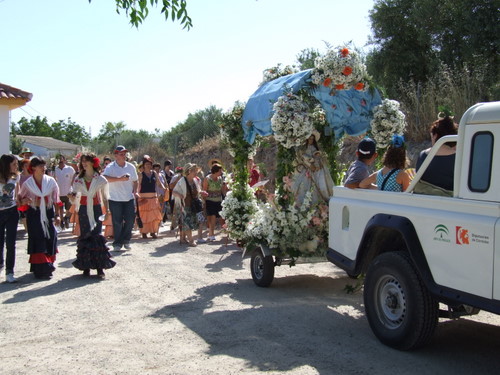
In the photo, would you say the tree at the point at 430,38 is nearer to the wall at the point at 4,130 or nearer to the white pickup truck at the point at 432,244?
the white pickup truck at the point at 432,244

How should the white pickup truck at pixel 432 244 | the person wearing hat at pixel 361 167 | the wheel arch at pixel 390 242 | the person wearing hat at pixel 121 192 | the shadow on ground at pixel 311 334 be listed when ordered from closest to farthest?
the white pickup truck at pixel 432 244
the wheel arch at pixel 390 242
the shadow on ground at pixel 311 334
the person wearing hat at pixel 361 167
the person wearing hat at pixel 121 192

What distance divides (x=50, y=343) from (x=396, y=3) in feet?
51.4

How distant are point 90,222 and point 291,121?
12.1ft

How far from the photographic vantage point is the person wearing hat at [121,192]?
1160cm

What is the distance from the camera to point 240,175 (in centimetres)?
1062

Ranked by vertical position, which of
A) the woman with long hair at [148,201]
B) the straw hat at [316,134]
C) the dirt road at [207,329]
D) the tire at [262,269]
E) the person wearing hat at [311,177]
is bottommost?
the dirt road at [207,329]

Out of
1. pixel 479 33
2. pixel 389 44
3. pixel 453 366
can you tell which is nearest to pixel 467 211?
pixel 453 366

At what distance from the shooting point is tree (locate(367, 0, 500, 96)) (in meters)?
15.5

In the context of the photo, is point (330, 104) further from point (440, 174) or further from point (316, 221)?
point (440, 174)

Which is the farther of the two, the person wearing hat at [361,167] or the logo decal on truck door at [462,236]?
the person wearing hat at [361,167]

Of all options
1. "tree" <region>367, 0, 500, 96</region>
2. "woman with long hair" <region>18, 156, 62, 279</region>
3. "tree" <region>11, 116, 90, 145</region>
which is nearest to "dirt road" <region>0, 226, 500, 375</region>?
"woman with long hair" <region>18, 156, 62, 279</region>

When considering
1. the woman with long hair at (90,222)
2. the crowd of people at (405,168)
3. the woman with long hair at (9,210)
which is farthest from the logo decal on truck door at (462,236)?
the woman with long hair at (9,210)

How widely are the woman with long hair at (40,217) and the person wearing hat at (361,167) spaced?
4862 mm

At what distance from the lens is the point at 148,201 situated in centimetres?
1398
